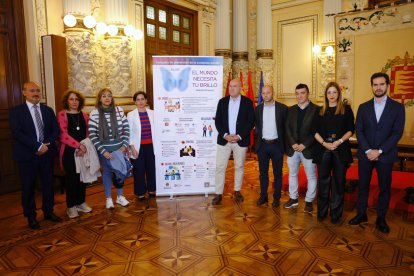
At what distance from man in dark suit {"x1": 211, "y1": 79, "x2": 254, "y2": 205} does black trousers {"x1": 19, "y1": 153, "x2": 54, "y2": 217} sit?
6.26 feet

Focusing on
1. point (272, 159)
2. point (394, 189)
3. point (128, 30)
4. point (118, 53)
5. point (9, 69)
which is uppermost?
point (128, 30)

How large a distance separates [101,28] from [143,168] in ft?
9.28

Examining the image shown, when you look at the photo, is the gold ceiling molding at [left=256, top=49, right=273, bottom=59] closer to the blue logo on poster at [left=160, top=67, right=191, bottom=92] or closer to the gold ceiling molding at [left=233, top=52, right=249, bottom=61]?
the gold ceiling molding at [left=233, top=52, right=249, bottom=61]

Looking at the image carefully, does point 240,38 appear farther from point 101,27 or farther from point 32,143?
point 32,143

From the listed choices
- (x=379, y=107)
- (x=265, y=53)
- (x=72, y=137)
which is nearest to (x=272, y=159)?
(x=379, y=107)

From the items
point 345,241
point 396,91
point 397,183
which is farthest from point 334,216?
point 396,91

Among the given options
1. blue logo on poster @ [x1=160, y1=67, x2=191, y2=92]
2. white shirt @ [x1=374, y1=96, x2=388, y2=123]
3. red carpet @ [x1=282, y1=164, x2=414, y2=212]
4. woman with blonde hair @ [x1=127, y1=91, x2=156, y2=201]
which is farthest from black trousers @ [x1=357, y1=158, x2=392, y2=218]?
woman with blonde hair @ [x1=127, y1=91, x2=156, y2=201]

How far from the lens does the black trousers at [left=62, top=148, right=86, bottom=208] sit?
139 inches

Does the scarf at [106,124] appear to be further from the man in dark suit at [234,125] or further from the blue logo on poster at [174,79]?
the man in dark suit at [234,125]

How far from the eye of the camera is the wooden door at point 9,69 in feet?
14.6

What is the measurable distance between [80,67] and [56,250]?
315 cm

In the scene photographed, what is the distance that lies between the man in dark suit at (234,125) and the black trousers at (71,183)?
1.61 metres

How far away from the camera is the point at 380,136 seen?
299 cm

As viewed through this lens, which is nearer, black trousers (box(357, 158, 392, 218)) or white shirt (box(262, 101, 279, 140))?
black trousers (box(357, 158, 392, 218))
